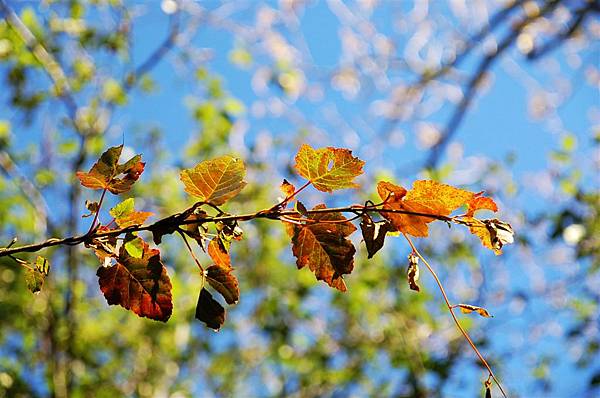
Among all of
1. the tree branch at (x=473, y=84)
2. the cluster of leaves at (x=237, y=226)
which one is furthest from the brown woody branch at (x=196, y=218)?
the tree branch at (x=473, y=84)

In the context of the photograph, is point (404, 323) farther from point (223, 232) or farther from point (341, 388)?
point (223, 232)

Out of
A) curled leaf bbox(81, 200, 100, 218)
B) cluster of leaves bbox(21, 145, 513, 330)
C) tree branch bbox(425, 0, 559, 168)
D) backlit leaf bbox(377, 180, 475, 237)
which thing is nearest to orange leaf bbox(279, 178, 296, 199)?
cluster of leaves bbox(21, 145, 513, 330)

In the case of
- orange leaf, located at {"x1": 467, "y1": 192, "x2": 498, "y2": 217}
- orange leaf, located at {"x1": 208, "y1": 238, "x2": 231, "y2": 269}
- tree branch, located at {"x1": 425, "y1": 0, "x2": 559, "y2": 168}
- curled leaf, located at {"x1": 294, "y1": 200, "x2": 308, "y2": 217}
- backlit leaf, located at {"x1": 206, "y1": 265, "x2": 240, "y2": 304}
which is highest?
tree branch, located at {"x1": 425, "y1": 0, "x2": 559, "y2": 168}

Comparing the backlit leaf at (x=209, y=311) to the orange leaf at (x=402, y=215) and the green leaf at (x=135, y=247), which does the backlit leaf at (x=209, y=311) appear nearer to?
the green leaf at (x=135, y=247)

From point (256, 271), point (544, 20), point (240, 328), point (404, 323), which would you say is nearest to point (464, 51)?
point (544, 20)

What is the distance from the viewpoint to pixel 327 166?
71 cm

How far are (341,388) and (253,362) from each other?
115 cm

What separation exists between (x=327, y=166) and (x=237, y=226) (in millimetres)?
123

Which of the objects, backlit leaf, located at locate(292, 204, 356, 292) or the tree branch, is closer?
backlit leaf, located at locate(292, 204, 356, 292)

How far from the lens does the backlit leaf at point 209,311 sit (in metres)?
0.69

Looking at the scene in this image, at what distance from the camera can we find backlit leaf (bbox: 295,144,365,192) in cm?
71

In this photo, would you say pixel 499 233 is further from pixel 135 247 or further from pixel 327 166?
Answer: pixel 135 247

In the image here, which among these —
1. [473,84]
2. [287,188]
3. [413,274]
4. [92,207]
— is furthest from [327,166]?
[473,84]

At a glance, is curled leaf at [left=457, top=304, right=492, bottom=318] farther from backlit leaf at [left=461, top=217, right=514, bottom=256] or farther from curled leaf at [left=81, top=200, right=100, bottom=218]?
curled leaf at [left=81, top=200, right=100, bottom=218]
